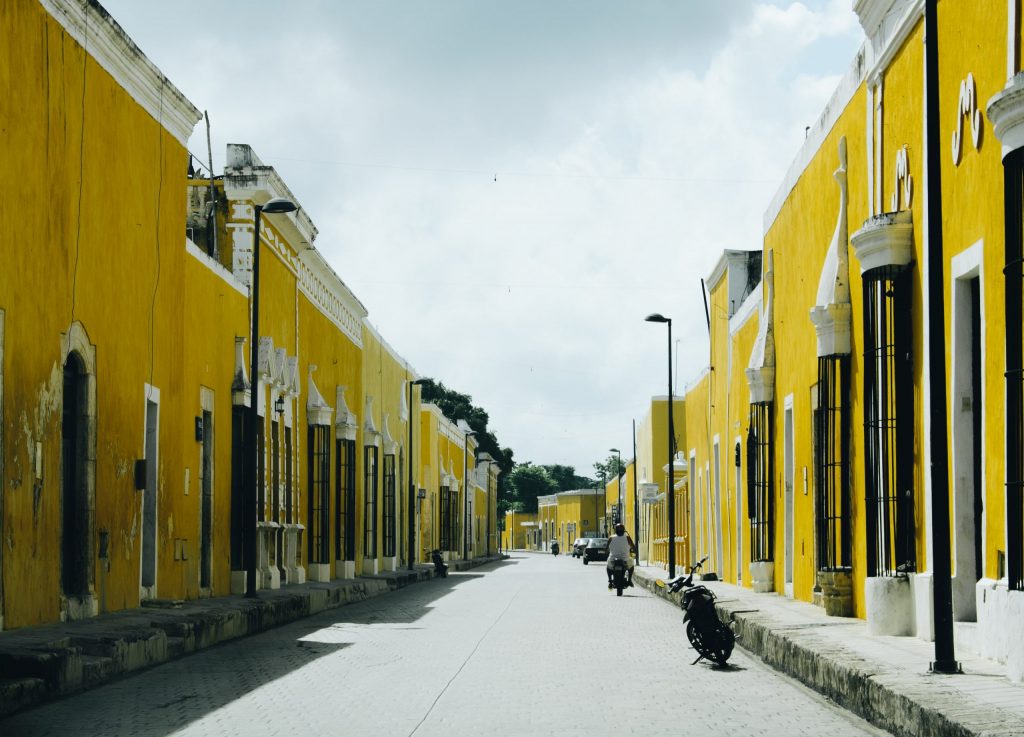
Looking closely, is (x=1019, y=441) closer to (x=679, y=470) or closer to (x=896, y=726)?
(x=896, y=726)

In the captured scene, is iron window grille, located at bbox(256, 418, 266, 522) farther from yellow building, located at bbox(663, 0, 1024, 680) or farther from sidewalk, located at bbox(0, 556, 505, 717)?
yellow building, located at bbox(663, 0, 1024, 680)

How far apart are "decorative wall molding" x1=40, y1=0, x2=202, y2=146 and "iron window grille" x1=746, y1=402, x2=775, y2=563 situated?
10.4 m

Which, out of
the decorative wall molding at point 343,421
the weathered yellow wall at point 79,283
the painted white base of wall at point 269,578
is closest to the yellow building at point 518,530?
the decorative wall molding at point 343,421

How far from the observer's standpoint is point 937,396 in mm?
10258

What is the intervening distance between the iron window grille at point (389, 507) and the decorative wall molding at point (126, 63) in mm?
27863

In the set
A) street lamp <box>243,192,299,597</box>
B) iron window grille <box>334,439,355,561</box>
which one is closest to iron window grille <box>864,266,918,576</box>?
street lamp <box>243,192,299,597</box>

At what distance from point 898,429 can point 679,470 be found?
36112 mm

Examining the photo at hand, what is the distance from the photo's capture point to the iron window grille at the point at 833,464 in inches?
707

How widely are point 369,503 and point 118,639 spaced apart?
31138mm

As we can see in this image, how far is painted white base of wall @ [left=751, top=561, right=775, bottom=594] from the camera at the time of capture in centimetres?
2559

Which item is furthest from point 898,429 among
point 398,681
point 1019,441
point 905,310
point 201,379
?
point 201,379

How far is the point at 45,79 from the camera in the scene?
1614cm

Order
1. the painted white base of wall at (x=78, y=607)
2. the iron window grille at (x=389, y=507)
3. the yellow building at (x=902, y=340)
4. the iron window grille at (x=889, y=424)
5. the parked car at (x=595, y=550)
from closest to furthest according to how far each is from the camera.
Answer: the yellow building at (x=902, y=340) → the iron window grille at (x=889, y=424) → the painted white base of wall at (x=78, y=607) → the iron window grille at (x=389, y=507) → the parked car at (x=595, y=550)

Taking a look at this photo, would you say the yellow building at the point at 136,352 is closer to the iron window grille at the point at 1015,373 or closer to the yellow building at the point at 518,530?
the iron window grille at the point at 1015,373
